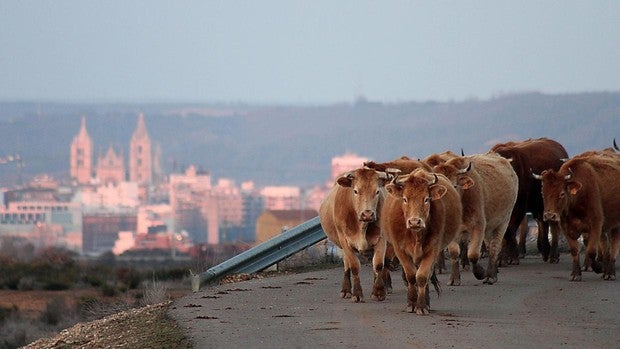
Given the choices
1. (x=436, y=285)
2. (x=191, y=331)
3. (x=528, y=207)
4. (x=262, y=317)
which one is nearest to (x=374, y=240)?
(x=436, y=285)

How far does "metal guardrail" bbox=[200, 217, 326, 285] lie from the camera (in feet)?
81.0

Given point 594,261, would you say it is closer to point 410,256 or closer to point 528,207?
point 528,207

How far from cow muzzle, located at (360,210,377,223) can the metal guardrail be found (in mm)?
4167

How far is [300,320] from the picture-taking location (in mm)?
18750

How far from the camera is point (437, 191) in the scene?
770 inches

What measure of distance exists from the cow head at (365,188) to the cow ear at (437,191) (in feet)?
4.42

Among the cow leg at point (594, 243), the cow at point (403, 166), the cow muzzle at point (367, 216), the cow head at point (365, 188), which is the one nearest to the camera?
the cow muzzle at point (367, 216)

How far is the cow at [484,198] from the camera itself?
2320cm

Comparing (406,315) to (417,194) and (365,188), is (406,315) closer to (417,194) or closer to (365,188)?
(417,194)

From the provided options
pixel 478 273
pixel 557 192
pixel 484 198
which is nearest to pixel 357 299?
pixel 478 273

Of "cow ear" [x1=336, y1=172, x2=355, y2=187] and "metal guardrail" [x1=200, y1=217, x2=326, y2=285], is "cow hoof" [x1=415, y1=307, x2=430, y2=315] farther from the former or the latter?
"metal guardrail" [x1=200, y1=217, x2=326, y2=285]

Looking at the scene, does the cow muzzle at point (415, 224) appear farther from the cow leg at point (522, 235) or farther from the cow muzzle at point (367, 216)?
the cow leg at point (522, 235)

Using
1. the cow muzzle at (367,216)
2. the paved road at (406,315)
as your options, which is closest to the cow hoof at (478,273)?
the paved road at (406,315)

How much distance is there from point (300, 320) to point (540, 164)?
426 inches
